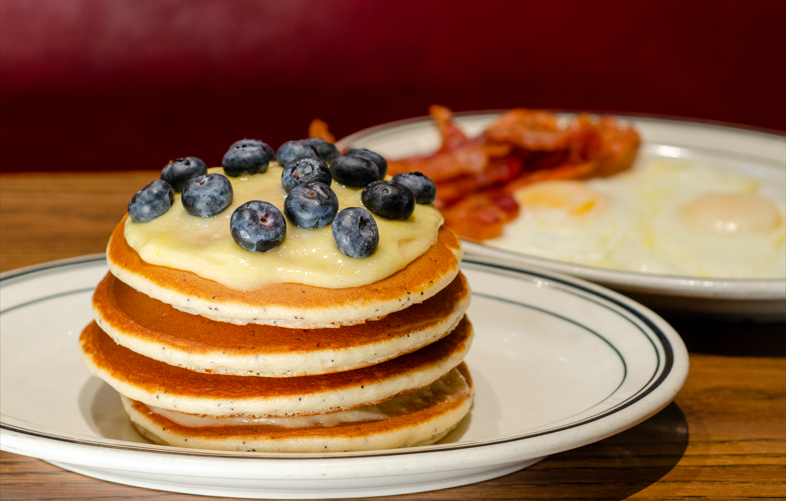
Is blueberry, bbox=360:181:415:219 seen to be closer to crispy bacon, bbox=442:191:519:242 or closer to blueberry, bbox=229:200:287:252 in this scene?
blueberry, bbox=229:200:287:252

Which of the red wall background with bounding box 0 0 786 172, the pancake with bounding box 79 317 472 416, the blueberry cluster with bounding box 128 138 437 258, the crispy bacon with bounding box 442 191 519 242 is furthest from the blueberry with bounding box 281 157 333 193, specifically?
the red wall background with bounding box 0 0 786 172

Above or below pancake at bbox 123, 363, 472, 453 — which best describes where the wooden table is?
below

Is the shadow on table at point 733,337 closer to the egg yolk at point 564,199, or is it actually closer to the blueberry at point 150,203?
the egg yolk at point 564,199

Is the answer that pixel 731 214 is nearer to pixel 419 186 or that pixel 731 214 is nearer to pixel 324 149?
pixel 419 186

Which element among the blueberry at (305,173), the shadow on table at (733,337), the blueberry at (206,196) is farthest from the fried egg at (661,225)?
the blueberry at (206,196)

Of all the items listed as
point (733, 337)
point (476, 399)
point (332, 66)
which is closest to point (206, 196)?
point (476, 399)

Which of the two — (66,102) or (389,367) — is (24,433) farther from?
(66,102)
